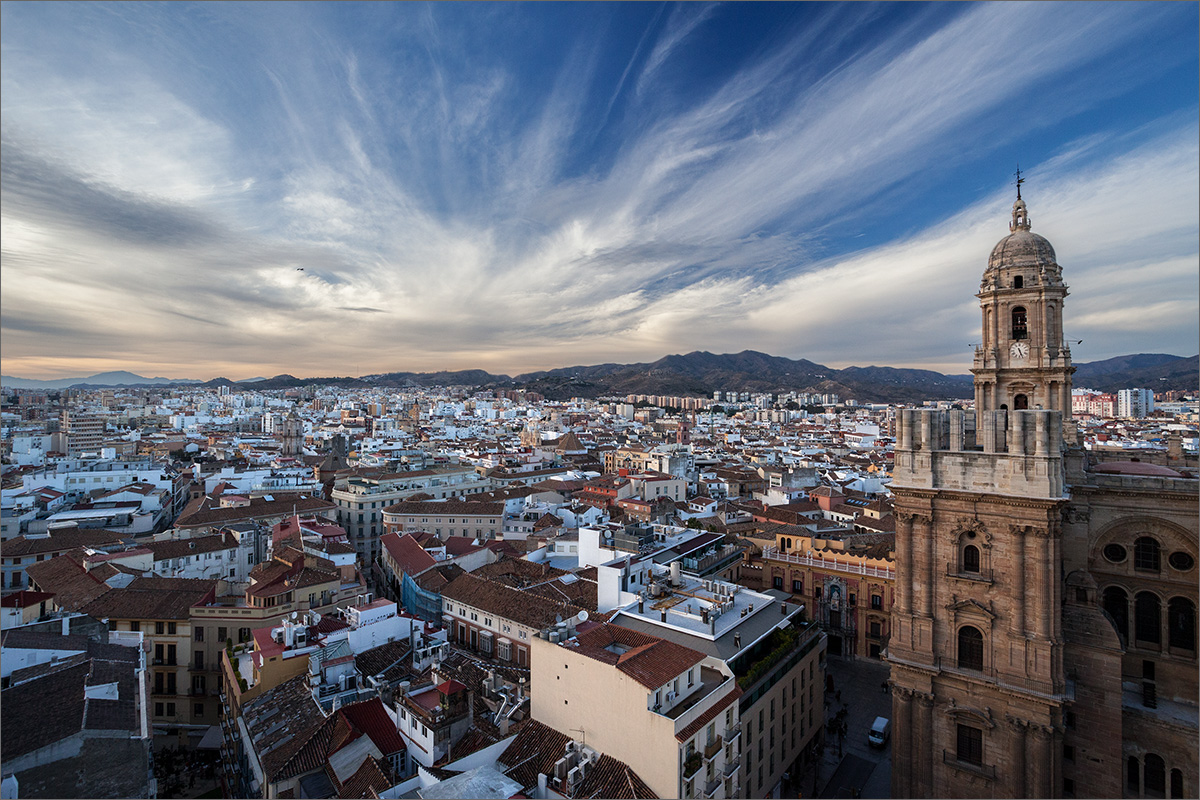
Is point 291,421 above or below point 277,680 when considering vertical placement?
above

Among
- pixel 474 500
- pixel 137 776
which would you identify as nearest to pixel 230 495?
pixel 474 500

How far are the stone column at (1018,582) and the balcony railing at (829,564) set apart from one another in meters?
16.8

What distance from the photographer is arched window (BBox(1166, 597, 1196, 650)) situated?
1883 centimetres

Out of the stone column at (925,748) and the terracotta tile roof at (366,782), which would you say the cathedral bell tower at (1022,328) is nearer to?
the stone column at (925,748)

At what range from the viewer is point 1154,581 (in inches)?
756

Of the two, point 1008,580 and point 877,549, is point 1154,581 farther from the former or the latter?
point 877,549

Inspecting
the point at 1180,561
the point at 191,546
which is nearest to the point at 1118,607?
the point at 1180,561

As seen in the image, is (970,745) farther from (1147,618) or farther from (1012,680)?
(1147,618)

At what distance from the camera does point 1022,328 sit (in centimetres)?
2322

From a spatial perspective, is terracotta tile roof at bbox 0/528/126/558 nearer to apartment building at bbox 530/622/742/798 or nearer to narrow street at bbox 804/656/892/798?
apartment building at bbox 530/622/742/798

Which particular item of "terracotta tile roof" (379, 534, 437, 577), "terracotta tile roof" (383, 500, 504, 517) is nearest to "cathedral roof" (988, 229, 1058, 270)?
"terracotta tile roof" (379, 534, 437, 577)

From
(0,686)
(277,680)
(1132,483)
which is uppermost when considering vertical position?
(1132,483)

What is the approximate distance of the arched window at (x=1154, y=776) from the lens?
17734 mm

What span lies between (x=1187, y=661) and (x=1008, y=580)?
6448mm
